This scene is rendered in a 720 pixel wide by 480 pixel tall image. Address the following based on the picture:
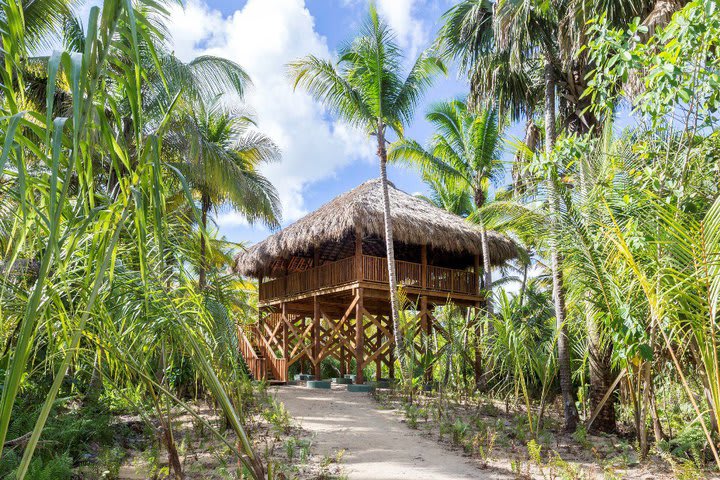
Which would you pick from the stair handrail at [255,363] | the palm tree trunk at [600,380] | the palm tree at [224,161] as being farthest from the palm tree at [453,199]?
the palm tree trunk at [600,380]

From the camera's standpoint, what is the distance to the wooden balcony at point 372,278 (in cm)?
1238

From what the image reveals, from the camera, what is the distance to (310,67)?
1113 cm

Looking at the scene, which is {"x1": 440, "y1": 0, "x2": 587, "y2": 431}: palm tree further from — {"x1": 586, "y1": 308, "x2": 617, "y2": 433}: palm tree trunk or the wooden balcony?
the wooden balcony

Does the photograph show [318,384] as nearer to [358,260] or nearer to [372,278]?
A: [372,278]

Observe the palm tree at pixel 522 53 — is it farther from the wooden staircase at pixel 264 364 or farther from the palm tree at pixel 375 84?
the wooden staircase at pixel 264 364

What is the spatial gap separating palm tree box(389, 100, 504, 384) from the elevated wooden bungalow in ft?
3.19

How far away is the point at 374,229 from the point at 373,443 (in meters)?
5.89

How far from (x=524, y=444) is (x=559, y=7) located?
247 inches

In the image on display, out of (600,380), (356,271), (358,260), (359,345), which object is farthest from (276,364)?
(600,380)

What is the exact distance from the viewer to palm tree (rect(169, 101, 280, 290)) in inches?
420

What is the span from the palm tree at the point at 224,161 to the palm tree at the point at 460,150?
3.37 metres

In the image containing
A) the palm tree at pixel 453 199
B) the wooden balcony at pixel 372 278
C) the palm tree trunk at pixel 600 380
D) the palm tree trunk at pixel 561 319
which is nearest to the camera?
the palm tree trunk at pixel 600 380

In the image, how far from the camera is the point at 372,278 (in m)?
12.4

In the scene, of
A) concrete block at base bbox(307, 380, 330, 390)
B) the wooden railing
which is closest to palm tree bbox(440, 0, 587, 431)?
concrete block at base bbox(307, 380, 330, 390)
